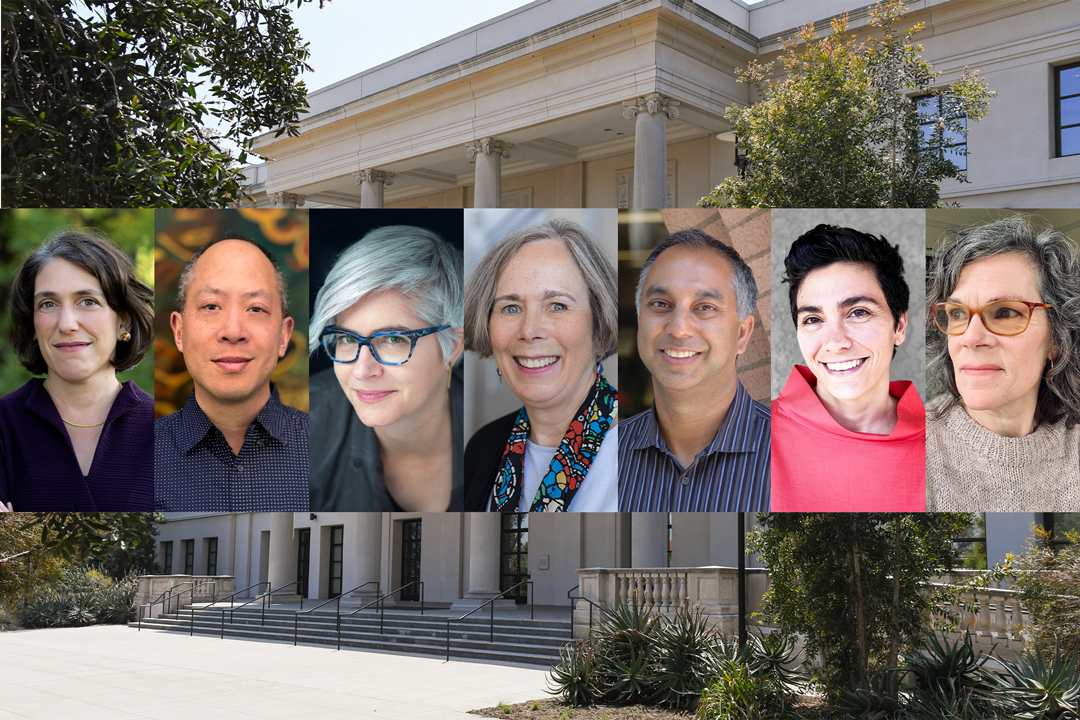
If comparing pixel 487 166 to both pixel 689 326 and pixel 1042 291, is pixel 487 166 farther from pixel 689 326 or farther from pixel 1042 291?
pixel 1042 291

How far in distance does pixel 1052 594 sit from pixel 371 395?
422 inches

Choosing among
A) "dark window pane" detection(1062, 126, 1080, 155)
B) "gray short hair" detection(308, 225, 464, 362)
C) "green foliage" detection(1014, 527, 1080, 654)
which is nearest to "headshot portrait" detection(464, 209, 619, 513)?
"gray short hair" detection(308, 225, 464, 362)

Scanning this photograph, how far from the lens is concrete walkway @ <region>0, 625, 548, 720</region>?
16.1 metres

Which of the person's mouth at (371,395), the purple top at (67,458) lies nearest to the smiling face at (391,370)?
the person's mouth at (371,395)

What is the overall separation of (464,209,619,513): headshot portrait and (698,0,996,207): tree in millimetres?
9565

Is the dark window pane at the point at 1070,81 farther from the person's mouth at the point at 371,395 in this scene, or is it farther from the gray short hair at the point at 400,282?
the person's mouth at the point at 371,395

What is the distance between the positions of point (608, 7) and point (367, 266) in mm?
17336

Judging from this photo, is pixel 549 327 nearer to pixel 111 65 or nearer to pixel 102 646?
pixel 111 65

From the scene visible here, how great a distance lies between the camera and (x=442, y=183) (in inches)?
1272

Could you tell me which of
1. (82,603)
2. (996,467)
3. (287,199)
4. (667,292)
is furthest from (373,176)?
(996,467)

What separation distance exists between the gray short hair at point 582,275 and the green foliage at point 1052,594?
9180mm

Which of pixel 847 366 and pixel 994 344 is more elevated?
pixel 994 344

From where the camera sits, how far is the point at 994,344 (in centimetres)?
648

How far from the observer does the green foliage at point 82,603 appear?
36.1m
